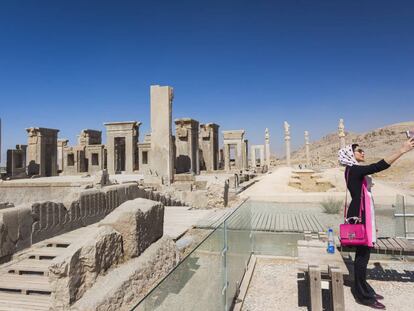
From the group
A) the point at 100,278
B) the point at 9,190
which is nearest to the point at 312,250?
the point at 100,278

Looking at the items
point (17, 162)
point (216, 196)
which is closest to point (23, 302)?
point (216, 196)

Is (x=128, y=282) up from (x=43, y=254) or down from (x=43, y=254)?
down

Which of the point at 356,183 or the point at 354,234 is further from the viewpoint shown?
the point at 356,183

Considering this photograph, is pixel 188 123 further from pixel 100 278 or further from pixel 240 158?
pixel 100 278

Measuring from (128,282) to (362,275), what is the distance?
2.94 metres

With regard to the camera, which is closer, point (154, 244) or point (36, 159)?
point (154, 244)

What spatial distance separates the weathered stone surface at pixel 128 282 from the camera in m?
3.58

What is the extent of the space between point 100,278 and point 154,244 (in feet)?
3.94

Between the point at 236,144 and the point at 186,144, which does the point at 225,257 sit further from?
the point at 236,144

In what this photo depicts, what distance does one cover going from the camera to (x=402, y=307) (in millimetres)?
4156

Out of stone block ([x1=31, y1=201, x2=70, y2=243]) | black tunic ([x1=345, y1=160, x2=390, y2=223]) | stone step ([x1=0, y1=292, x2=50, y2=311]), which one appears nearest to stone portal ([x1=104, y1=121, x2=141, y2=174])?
stone block ([x1=31, y1=201, x2=70, y2=243])

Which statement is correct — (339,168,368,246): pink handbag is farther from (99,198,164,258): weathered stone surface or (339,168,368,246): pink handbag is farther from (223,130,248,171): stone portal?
(223,130,248,171): stone portal

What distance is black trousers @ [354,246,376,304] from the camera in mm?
4152

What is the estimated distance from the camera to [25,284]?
13.7ft
